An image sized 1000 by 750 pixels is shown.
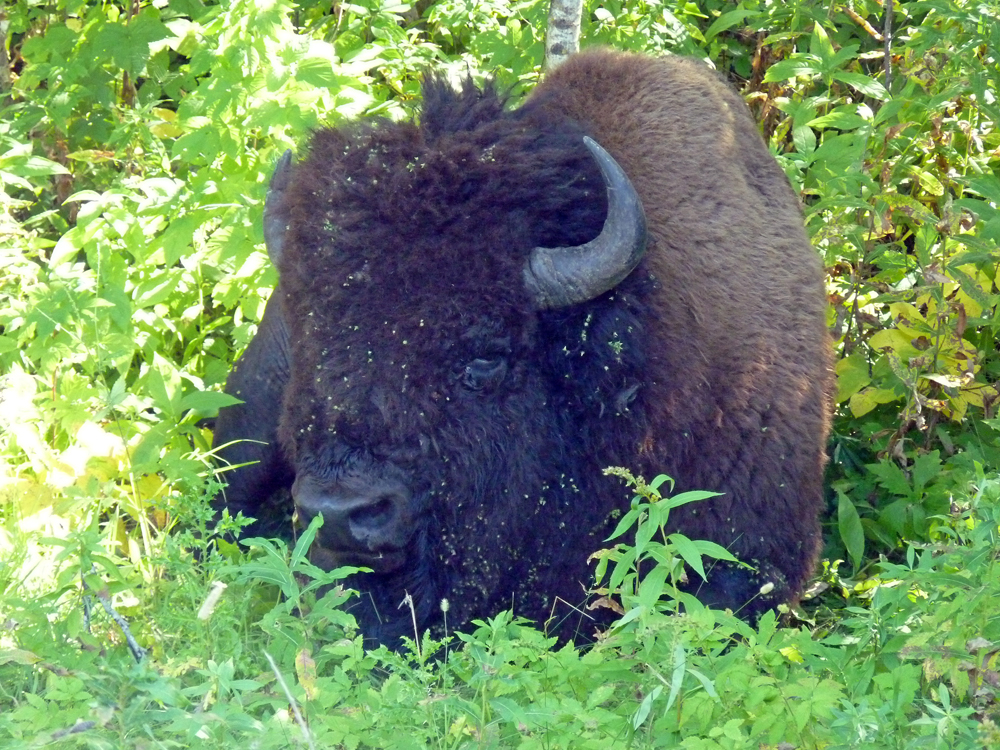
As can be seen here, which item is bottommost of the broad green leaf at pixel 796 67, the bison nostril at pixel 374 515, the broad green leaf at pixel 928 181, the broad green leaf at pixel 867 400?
the broad green leaf at pixel 867 400

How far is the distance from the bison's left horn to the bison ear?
84 centimetres

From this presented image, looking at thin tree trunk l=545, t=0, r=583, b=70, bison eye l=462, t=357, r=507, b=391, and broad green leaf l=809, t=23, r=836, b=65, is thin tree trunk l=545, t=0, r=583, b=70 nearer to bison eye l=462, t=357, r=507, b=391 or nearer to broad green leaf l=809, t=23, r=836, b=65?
broad green leaf l=809, t=23, r=836, b=65

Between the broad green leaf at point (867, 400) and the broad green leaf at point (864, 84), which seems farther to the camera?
the broad green leaf at point (867, 400)

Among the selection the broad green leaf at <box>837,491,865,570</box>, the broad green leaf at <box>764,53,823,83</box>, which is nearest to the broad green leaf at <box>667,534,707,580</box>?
the broad green leaf at <box>837,491,865,570</box>

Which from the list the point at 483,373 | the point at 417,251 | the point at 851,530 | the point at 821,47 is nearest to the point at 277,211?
the point at 417,251

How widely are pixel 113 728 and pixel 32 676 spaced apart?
2.13 ft

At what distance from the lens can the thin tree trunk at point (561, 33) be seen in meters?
4.53

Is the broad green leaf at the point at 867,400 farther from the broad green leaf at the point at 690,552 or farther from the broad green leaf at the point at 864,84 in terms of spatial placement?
the broad green leaf at the point at 690,552

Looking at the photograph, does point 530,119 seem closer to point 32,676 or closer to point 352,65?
point 352,65

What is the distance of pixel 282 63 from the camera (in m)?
4.08

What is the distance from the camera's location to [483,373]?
9.87 ft

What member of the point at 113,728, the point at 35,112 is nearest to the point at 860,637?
the point at 113,728

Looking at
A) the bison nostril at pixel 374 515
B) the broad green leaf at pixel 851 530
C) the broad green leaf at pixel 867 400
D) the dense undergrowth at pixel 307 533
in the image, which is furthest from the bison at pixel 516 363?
the broad green leaf at pixel 867 400

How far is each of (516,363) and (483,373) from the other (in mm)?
107
